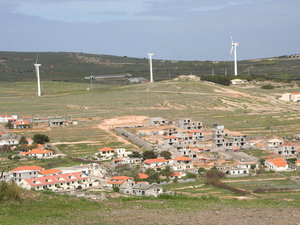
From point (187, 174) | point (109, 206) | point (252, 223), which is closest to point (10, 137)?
point (187, 174)

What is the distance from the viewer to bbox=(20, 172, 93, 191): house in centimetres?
3192

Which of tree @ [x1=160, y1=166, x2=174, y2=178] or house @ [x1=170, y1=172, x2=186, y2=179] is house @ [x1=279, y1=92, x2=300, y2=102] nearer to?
tree @ [x1=160, y1=166, x2=174, y2=178]

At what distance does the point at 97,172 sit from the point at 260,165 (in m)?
11.5

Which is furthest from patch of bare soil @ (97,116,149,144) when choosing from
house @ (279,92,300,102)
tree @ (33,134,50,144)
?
house @ (279,92,300,102)

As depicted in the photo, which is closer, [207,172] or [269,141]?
[207,172]

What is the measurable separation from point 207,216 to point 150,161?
80.7 ft

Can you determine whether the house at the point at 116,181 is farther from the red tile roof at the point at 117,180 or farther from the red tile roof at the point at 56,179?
the red tile roof at the point at 56,179

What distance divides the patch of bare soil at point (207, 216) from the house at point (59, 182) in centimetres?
1714

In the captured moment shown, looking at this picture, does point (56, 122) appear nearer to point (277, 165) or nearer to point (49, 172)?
point (49, 172)

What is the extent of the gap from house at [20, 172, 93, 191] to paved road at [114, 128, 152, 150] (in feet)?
47.9

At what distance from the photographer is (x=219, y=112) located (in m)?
78.6

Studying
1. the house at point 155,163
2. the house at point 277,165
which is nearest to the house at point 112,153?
the house at point 155,163

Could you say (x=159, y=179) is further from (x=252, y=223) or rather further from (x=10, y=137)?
(x=10, y=137)

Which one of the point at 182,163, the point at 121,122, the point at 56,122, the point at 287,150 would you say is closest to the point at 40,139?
the point at 56,122
